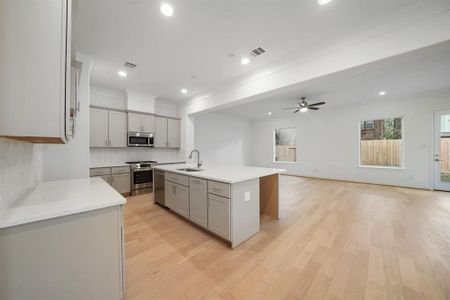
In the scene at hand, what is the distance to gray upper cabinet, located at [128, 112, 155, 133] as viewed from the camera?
4621 mm

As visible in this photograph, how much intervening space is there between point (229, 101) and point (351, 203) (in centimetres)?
367

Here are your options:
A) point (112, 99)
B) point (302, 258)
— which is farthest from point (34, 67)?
point (112, 99)

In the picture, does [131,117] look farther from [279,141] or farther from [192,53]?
[279,141]

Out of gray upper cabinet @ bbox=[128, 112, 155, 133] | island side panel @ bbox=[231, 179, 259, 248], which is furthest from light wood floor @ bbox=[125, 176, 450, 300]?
gray upper cabinet @ bbox=[128, 112, 155, 133]


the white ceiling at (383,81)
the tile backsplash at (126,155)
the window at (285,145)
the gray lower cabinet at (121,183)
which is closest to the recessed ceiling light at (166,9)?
the white ceiling at (383,81)

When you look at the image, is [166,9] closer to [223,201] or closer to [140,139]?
[223,201]

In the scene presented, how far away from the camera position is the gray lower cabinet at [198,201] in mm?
2393

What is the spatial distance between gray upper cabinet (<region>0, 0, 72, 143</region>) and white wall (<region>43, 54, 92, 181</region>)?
7.98 ft

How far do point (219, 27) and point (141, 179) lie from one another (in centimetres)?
402

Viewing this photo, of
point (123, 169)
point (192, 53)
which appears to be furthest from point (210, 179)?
point (123, 169)

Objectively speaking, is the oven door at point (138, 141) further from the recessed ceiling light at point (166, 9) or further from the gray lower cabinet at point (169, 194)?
the recessed ceiling light at point (166, 9)

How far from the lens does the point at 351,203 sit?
382 centimetres

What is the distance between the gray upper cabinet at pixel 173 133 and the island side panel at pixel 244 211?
12.5ft

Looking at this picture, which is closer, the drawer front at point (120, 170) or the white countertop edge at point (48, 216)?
the white countertop edge at point (48, 216)
